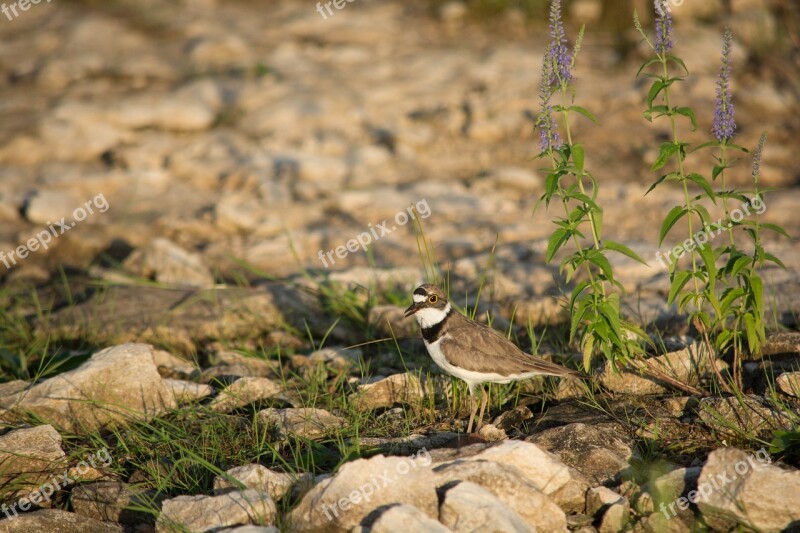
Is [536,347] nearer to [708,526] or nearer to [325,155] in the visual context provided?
[708,526]

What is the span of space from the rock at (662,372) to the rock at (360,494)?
157cm

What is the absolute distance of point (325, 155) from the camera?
29.8 ft

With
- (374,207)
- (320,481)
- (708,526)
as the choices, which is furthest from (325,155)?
(708,526)

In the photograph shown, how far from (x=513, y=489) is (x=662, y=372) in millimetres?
1540

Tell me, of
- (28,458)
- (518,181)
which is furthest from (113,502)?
(518,181)

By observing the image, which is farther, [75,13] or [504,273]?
[75,13]

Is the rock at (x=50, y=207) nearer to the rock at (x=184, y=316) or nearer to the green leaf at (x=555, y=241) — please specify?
the rock at (x=184, y=316)

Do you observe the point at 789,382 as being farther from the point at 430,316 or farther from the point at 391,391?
the point at 391,391

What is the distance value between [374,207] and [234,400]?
363 centimetres

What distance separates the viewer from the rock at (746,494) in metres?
3.56

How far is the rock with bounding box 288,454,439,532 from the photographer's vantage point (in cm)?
357

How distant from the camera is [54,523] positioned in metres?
3.89

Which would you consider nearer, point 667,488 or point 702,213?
point 667,488

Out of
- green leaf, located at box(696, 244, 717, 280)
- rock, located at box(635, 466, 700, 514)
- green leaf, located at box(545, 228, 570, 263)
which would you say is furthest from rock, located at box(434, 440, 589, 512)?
green leaf, located at box(696, 244, 717, 280)
